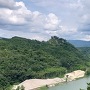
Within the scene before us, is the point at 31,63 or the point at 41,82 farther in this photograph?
the point at 31,63

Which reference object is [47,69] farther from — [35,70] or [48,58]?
[48,58]

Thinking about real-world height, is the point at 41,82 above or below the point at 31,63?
below

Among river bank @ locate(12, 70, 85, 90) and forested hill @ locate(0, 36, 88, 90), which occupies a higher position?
forested hill @ locate(0, 36, 88, 90)

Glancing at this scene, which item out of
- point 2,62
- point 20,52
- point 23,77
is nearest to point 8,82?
point 23,77

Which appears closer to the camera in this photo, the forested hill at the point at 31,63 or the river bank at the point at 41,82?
the river bank at the point at 41,82

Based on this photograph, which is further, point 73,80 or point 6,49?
point 6,49

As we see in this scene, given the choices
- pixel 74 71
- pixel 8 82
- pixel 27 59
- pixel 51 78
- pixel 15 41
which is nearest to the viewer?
pixel 8 82

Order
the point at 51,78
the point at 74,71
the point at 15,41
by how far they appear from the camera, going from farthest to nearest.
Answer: the point at 15,41
the point at 74,71
the point at 51,78

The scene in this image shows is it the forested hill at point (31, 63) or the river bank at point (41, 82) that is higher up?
the forested hill at point (31, 63)

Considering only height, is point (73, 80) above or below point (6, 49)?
below

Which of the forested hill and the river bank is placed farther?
the forested hill
